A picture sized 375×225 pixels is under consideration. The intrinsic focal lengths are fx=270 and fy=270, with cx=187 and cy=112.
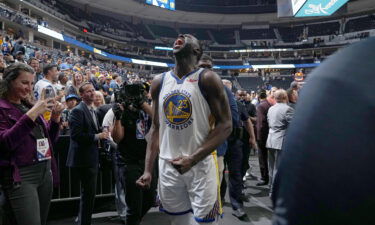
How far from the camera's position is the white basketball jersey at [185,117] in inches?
70.7

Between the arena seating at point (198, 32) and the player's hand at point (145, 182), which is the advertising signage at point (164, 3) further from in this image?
the player's hand at point (145, 182)

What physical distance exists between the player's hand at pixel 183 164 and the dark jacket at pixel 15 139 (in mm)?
1049

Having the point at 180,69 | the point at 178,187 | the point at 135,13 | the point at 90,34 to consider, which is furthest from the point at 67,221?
the point at 135,13

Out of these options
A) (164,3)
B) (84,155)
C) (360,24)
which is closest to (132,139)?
(84,155)

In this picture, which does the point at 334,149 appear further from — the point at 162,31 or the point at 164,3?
the point at 162,31

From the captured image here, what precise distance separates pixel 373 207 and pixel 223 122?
53.3 inches

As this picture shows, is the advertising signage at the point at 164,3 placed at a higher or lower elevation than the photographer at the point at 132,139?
higher

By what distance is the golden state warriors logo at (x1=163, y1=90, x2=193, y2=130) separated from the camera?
180 cm

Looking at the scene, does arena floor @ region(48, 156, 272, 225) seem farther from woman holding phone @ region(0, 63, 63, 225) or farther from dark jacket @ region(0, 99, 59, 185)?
dark jacket @ region(0, 99, 59, 185)

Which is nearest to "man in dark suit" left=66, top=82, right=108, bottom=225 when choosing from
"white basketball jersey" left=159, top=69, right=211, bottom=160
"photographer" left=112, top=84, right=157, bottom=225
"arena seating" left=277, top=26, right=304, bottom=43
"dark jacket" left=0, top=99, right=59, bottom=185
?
"photographer" left=112, top=84, right=157, bottom=225

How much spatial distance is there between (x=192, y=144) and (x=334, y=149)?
4.42ft

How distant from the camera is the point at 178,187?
1783mm

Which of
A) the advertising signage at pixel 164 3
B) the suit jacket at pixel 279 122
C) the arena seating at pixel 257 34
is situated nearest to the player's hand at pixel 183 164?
the suit jacket at pixel 279 122

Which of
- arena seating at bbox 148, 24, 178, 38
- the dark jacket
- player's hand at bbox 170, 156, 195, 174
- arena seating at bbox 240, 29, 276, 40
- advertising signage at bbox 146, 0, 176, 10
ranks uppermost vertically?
advertising signage at bbox 146, 0, 176, 10
